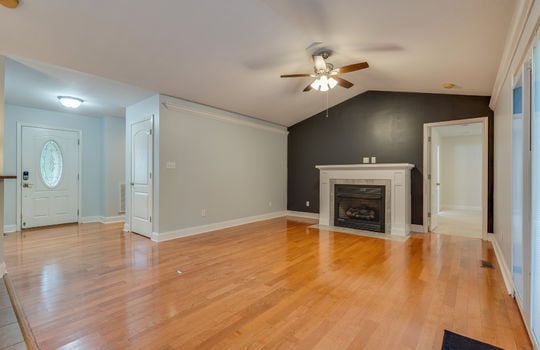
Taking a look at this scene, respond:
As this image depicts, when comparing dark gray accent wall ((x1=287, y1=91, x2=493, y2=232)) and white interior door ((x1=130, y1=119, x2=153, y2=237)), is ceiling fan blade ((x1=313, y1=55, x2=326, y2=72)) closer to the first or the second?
dark gray accent wall ((x1=287, y1=91, x2=493, y2=232))

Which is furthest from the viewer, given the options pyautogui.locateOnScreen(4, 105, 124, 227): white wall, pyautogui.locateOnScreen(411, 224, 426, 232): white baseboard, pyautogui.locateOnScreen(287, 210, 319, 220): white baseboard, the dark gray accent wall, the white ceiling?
pyautogui.locateOnScreen(287, 210, 319, 220): white baseboard

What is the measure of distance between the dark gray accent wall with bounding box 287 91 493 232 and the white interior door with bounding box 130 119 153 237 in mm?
3744

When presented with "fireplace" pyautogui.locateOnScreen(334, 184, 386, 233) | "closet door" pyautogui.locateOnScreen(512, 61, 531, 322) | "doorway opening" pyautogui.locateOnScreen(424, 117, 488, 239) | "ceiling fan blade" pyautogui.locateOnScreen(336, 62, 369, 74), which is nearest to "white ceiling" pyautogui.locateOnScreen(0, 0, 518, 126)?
"ceiling fan blade" pyautogui.locateOnScreen(336, 62, 369, 74)

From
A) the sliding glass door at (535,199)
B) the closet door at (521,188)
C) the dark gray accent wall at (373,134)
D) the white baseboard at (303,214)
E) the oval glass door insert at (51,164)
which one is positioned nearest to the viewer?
the sliding glass door at (535,199)

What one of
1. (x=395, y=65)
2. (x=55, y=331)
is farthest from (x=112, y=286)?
(x=395, y=65)

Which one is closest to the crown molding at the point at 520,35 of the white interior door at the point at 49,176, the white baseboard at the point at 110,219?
the white baseboard at the point at 110,219

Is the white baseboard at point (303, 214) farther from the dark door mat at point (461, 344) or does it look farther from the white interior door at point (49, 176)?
the white interior door at point (49, 176)

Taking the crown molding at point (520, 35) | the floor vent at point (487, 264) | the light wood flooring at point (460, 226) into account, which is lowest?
the floor vent at point (487, 264)

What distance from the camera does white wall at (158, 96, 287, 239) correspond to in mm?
4555

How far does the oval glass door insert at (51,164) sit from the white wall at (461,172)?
10958 millimetres

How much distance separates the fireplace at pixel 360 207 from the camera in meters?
5.11

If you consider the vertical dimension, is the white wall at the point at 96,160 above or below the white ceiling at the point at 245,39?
below

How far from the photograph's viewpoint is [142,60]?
339 cm

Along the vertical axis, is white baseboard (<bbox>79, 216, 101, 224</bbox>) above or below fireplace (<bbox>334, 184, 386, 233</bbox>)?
below
